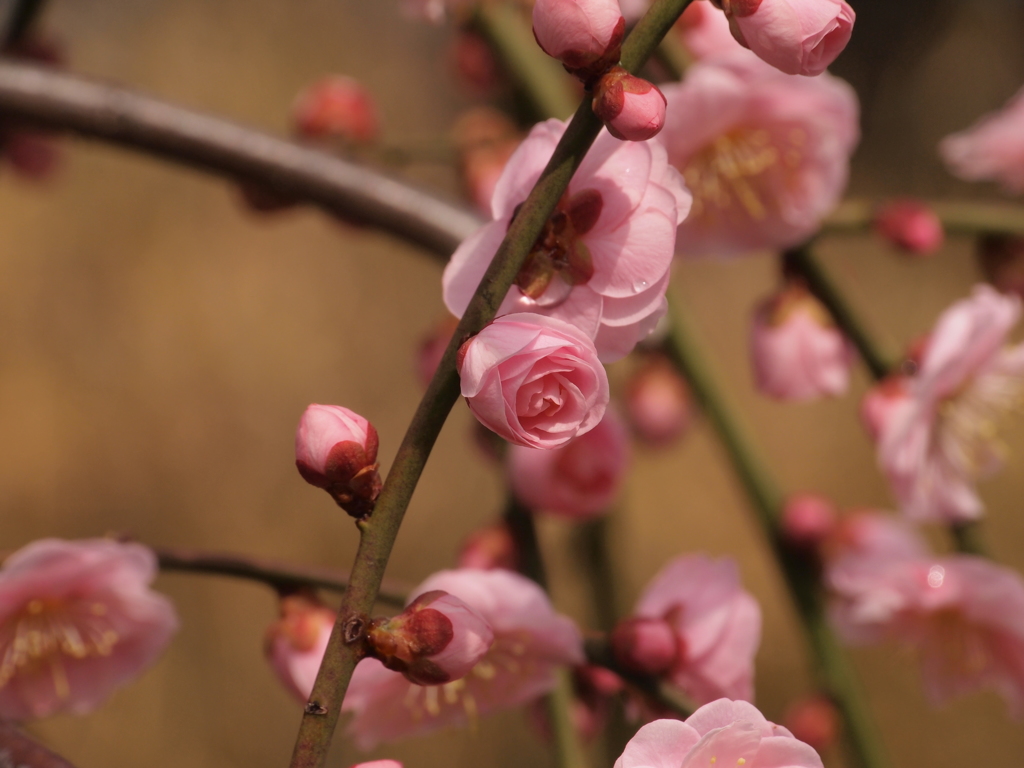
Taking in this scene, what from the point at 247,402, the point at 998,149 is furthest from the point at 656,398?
the point at 247,402

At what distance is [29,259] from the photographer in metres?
2.20

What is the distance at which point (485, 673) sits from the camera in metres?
Result: 0.48

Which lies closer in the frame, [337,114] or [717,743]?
[717,743]

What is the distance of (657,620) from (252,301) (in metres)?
2.11

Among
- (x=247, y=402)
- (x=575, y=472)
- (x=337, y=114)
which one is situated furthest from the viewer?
(x=247, y=402)

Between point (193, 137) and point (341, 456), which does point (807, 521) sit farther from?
point (193, 137)

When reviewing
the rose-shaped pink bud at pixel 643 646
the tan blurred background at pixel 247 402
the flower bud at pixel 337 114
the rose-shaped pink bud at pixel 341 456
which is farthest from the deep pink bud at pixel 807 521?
the tan blurred background at pixel 247 402

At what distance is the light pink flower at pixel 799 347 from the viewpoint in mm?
686

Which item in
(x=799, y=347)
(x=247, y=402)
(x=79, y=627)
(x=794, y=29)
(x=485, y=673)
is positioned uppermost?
(x=794, y=29)

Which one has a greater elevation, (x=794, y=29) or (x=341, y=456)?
(x=794, y=29)

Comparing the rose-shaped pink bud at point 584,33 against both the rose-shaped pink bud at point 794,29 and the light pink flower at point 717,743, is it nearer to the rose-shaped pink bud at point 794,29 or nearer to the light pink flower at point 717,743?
the rose-shaped pink bud at point 794,29

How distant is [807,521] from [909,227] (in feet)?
0.76

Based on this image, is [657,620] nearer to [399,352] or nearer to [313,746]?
[313,746]

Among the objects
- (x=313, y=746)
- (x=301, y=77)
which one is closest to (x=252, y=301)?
(x=301, y=77)
